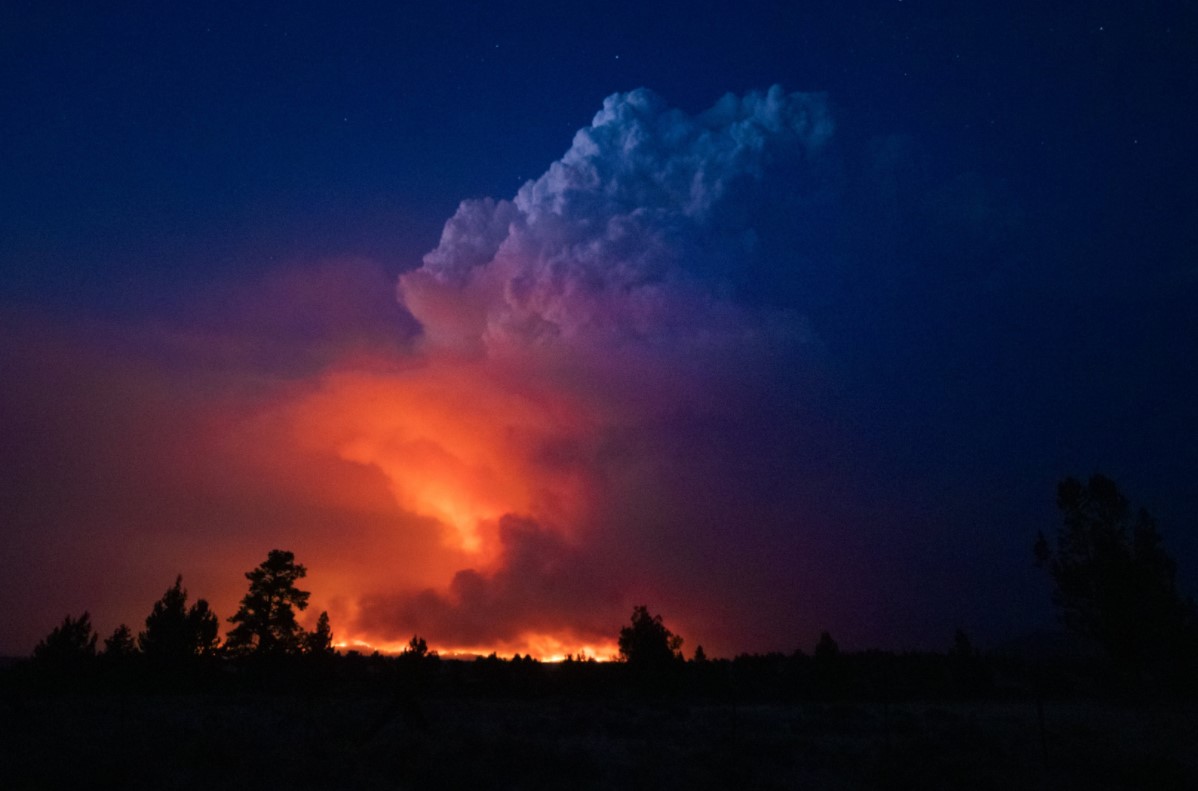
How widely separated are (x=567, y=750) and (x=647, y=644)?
113ft

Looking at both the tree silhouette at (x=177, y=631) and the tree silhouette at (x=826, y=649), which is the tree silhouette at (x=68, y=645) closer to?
the tree silhouette at (x=177, y=631)

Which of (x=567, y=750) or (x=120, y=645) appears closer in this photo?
(x=567, y=750)

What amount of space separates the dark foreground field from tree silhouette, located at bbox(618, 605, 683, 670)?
18581 mm

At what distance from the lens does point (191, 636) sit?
47.4 m

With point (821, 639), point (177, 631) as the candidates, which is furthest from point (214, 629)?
point (821, 639)

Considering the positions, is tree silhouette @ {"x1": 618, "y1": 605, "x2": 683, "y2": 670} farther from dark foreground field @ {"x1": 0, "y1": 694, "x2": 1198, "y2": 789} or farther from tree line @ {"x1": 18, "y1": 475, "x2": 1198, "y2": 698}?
dark foreground field @ {"x1": 0, "y1": 694, "x2": 1198, "y2": 789}

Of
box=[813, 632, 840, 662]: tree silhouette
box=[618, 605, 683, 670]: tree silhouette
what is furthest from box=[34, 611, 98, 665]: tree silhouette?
box=[813, 632, 840, 662]: tree silhouette

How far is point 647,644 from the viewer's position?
55.5 meters

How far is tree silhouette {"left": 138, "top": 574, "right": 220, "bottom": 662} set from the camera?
46531 mm

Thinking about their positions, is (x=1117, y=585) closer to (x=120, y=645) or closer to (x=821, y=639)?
(x=821, y=639)

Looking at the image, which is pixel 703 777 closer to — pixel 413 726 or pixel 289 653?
pixel 413 726

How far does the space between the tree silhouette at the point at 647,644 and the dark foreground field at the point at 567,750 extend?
18.6 m

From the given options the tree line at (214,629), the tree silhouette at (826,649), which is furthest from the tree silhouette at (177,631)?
the tree silhouette at (826,649)

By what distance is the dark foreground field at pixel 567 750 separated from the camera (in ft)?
56.5
